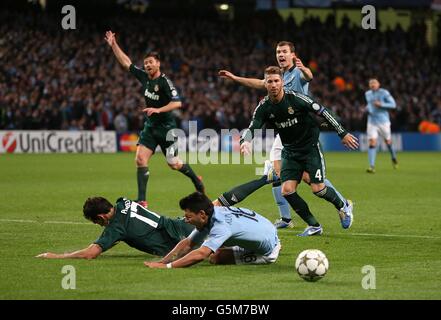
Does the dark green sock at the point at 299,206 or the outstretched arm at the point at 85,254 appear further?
the dark green sock at the point at 299,206

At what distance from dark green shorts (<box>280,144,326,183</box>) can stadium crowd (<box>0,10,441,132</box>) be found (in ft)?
71.2

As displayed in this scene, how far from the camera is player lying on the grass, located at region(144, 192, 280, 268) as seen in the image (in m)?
9.11

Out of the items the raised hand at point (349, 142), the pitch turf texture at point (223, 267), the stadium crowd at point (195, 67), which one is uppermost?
the stadium crowd at point (195, 67)

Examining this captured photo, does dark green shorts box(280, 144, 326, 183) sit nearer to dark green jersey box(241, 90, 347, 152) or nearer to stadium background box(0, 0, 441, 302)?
dark green jersey box(241, 90, 347, 152)

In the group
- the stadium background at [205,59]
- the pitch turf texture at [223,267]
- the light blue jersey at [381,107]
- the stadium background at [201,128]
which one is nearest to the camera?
the pitch turf texture at [223,267]

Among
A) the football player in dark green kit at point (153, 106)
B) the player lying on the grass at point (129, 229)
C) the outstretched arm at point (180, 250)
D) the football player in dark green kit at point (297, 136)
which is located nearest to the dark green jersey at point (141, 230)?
the player lying on the grass at point (129, 229)

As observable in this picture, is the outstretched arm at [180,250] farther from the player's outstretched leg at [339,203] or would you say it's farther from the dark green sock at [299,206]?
the player's outstretched leg at [339,203]

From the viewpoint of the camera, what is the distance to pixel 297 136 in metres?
12.0

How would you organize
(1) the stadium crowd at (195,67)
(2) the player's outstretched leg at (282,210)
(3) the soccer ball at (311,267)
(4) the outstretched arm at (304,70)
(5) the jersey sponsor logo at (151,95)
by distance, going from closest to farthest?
(3) the soccer ball at (311,267) → (4) the outstretched arm at (304,70) → (2) the player's outstretched leg at (282,210) → (5) the jersey sponsor logo at (151,95) → (1) the stadium crowd at (195,67)

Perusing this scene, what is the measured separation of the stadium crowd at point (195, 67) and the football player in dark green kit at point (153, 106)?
1845cm

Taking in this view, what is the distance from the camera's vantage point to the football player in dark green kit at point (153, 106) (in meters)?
15.5

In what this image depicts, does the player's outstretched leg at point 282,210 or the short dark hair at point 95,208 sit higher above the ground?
the short dark hair at point 95,208

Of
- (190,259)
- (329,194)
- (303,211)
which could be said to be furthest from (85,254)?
(329,194)

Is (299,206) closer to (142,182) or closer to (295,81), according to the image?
(295,81)
